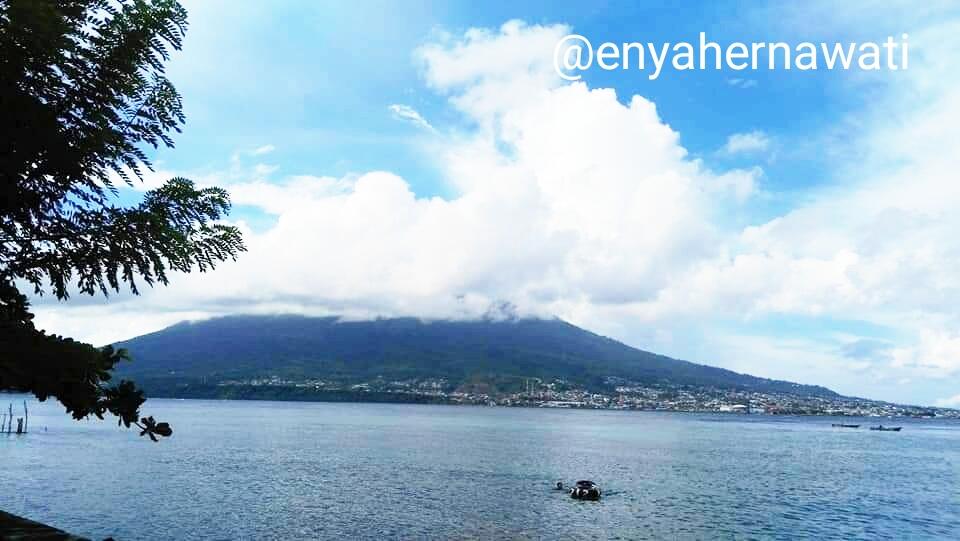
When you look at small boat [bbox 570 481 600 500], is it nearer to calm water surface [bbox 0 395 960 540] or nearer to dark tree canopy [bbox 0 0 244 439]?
calm water surface [bbox 0 395 960 540]

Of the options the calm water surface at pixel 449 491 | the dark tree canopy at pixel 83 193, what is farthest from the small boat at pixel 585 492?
the dark tree canopy at pixel 83 193

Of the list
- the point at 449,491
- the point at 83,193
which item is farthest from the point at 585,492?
the point at 83,193

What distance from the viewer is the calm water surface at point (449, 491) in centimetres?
5819

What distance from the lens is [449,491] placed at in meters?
77.8

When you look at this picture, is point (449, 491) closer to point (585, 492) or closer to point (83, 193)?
point (585, 492)

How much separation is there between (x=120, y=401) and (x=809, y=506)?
267ft

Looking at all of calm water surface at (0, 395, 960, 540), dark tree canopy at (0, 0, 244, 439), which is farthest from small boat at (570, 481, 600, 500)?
dark tree canopy at (0, 0, 244, 439)

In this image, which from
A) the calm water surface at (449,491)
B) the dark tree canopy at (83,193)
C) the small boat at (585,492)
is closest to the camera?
the dark tree canopy at (83,193)

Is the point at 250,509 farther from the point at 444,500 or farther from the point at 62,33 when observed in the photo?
the point at 62,33

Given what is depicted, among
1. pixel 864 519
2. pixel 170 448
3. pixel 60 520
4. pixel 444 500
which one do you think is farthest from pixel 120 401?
pixel 170 448

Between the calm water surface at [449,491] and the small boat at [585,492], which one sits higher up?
the small boat at [585,492]

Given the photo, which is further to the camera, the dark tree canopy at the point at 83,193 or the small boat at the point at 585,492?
the small boat at the point at 585,492

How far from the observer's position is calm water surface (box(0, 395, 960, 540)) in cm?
5819

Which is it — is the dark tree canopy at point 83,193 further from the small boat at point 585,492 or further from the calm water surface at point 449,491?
the small boat at point 585,492
